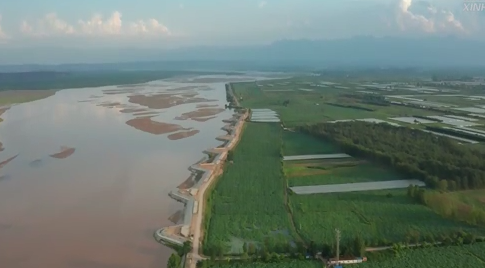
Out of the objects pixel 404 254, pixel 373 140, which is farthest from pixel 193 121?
pixel 404 254

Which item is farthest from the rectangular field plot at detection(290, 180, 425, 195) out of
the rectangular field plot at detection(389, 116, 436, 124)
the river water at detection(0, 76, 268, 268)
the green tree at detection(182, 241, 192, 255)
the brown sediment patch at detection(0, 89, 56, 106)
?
the brown sediment patch at detection(0, 89, 56, 106)

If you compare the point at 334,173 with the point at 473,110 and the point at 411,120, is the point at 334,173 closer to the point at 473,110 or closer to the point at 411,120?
the point at 411,120

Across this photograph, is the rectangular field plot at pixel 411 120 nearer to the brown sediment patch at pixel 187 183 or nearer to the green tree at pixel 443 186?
the green tree at pixel 443 186

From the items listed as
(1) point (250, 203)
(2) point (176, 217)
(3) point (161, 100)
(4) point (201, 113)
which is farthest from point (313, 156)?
(3) point (161, 100)

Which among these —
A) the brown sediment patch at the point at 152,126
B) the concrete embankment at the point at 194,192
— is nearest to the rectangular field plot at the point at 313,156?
the concrete embankment at the point at 194,192

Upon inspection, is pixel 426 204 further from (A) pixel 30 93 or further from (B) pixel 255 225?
(A) pixel 30 93

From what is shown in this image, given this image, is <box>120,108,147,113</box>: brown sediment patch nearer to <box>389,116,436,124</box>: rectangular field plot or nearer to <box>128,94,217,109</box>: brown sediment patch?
<box>128,94,217,109</box>: brown sediment patch
